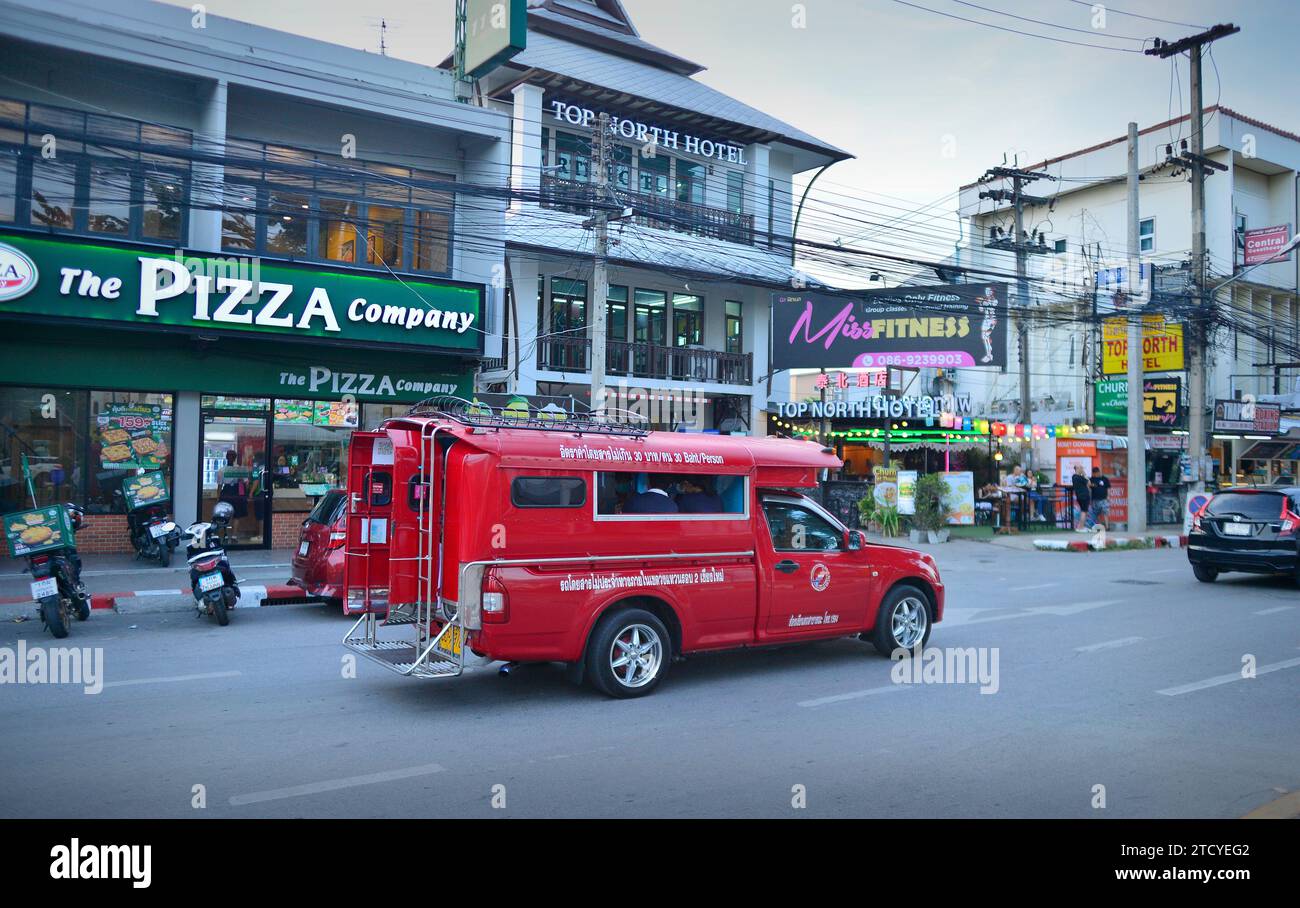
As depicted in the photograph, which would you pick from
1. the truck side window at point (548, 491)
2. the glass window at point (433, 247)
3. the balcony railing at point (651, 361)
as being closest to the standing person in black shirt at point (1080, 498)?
the balcony railing at point (651, 361)

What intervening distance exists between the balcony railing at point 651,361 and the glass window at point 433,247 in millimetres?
4427

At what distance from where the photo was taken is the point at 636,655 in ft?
25.3

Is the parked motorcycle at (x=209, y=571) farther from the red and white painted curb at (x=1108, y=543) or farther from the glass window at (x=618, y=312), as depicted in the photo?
the red and white painted curb at (x=1108, y=543)

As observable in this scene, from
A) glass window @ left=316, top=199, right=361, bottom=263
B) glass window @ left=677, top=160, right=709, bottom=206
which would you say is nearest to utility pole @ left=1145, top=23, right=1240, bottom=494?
glass window @ left=677, top=160, right=709, bottom=206

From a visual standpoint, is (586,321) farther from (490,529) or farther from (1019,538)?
(490,529)

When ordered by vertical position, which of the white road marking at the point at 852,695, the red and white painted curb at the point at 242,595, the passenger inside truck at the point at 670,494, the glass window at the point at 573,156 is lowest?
the white road marking at the point at 852,695

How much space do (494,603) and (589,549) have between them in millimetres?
973

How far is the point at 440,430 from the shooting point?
7520mm

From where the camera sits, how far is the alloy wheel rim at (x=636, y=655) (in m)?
7.62

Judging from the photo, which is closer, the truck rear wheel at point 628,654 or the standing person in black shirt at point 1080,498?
the truck rear wheel at point 628,654

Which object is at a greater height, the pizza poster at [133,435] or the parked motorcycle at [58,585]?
the pizza poster at [133,435]

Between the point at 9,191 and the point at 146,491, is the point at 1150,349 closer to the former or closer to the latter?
the point at 146,491

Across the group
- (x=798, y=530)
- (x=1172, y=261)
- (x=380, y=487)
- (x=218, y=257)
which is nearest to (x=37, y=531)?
(x=380, y=487)
